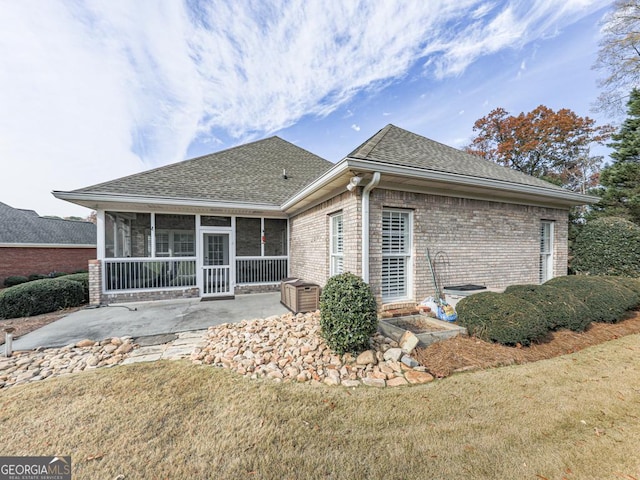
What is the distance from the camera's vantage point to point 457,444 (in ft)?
7.20

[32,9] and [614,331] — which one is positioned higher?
[32,9]

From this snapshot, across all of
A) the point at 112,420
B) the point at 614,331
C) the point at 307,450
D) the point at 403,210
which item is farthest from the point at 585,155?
the point at 112,420

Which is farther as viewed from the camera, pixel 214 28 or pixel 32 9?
pixel 214 28

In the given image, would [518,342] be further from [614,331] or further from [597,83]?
[597,83]

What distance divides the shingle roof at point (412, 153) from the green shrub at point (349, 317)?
2.34 meters

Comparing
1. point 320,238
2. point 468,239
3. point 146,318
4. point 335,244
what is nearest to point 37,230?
point 146,318

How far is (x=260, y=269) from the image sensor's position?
28.5ft

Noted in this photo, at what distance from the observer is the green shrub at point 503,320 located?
3.93 meters

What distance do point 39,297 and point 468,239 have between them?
11.1 metres

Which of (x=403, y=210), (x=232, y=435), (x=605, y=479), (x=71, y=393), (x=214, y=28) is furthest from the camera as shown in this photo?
(x=214, y=28)

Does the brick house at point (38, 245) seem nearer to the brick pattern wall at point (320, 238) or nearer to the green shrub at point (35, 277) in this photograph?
the green shrub at point (35, 277)

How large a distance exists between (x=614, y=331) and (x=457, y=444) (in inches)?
211

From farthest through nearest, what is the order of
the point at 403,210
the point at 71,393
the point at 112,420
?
the point at 403,210 → the point at 71,393 → the point at 112,420

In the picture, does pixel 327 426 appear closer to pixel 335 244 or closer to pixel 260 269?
pixel 335 244
